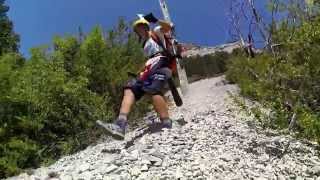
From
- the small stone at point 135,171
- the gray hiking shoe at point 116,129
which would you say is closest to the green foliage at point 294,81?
the gray hiking shoe at point 116,129

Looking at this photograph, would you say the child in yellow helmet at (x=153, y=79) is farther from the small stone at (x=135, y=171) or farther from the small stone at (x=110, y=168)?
the small stone at (x=135, y=171)

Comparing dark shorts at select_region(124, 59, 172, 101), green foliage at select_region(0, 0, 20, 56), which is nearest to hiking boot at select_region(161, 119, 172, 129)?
dark shorts at select_region(124, 59, 172, 101)

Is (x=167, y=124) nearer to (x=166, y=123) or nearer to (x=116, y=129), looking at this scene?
(x=166, y=123)

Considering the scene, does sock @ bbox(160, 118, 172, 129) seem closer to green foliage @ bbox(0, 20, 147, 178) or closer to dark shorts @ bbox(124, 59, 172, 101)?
dark shorts @ bbox(124, 59, 172, 101)

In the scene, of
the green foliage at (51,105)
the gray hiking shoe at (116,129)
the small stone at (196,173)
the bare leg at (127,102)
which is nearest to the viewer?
the small stone at (196,173)

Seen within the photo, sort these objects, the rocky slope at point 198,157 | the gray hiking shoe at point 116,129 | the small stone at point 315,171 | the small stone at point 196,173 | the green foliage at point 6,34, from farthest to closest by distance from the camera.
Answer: the green foliage at point 6,34 < the gray hiking shoe at point 116,129 < the small stone at point 315,171 < the rocky slope at point 198,157 < the small stone at point 196,173

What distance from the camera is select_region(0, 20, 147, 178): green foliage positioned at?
1015cm

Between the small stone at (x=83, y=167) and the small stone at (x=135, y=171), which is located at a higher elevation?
the small stone at (x=83, y=167)

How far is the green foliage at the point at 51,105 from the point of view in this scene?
1015cm

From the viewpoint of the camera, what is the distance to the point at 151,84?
30.1 feet

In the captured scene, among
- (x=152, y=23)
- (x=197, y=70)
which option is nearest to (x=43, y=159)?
(x=152, y=23)

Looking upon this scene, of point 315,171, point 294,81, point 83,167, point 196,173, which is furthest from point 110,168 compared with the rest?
point 294,81

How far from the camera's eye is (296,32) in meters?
10.5

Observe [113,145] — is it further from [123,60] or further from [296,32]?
[123,60]
